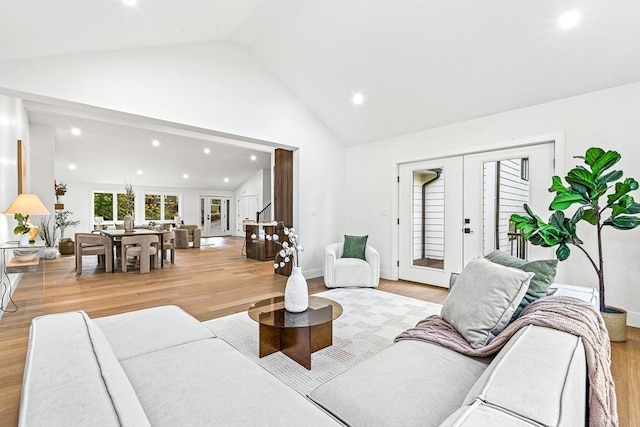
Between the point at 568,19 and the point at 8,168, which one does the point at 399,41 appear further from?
→ the point at 8,168

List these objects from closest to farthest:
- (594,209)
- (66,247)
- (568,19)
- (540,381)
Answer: (540,381) → (568,19) → (594,209) → (66,247)

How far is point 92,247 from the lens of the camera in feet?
18.8

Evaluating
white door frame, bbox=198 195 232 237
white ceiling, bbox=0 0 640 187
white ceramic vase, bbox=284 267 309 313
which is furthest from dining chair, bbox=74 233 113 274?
white door frame, bbox=198 195 232 237

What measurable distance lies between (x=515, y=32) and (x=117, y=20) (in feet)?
12.3

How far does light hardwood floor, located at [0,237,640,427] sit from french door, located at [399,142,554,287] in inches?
18.8

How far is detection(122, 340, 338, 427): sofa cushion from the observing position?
98 cm

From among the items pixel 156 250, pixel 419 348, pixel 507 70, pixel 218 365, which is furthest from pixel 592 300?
pixel 156 250

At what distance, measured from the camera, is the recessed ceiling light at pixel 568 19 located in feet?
8.62

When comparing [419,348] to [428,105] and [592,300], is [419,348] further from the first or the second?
[428,105]

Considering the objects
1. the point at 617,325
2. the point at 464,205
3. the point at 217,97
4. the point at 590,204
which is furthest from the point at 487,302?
the point at 217,97

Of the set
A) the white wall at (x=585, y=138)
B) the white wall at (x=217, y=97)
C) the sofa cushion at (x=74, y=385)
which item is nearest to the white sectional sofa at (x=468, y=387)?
the sofa cushion at (x=74, y=385)

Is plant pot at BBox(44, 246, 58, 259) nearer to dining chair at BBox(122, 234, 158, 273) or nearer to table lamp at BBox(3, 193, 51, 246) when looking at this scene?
dining chair at BBox(122, 234, 158, 273)

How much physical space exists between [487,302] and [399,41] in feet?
9.94

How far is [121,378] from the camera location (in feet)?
3.34
